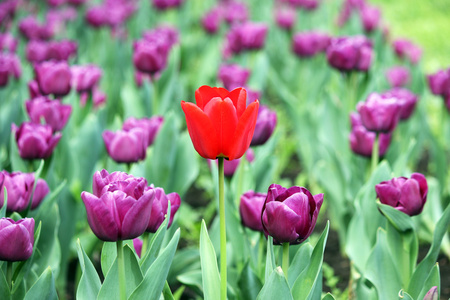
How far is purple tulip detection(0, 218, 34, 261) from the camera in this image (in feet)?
3.67

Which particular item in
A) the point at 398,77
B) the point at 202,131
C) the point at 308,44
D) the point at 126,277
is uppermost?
the point at 202,131

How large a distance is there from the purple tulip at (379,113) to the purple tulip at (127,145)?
2.13 ft

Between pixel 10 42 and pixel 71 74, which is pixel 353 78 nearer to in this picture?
pixel 71 74

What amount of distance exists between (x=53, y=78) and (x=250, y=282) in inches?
43.9

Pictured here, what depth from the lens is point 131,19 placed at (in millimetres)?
5035

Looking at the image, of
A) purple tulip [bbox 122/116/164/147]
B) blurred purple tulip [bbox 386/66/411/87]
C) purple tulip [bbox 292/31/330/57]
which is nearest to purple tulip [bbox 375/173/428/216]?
purple tulip [bbox 122/116/164/147]

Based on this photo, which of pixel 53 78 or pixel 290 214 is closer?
pixel 290 214

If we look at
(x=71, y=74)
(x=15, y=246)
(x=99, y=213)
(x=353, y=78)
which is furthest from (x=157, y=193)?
(x=353, y=78)

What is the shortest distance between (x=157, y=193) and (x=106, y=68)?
8.57ft

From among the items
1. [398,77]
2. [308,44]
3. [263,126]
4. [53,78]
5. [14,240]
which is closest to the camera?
[14,240]

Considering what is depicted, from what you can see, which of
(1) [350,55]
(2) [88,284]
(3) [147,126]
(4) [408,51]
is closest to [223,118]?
(2) [88,284]

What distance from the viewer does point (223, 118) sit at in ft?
3.28

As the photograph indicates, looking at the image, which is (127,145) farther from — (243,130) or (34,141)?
(243,130)

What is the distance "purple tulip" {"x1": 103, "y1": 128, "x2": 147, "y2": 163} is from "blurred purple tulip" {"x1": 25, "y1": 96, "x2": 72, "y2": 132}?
0.32 m
